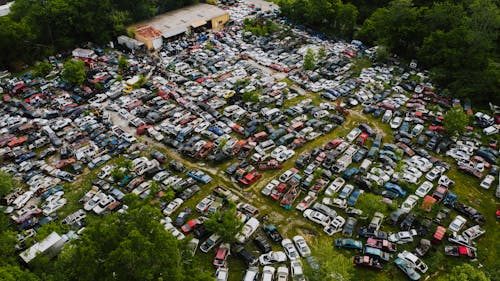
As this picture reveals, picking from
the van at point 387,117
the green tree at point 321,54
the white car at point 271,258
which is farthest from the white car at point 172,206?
the green tree at point 321,54

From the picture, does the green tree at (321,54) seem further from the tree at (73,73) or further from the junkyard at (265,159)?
the tree at (73,73)

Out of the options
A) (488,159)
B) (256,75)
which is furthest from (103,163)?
(488,159)

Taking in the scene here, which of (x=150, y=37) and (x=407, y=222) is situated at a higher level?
(x=150, y=37)

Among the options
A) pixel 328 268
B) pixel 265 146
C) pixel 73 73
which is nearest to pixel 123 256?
pixel 328 268

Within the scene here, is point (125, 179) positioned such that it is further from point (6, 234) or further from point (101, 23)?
point (101, 23)

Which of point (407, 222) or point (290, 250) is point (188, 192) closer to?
point (290, 250)

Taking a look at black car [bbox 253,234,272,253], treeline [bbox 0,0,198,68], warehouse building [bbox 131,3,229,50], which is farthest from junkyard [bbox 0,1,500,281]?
warehouse building [bbox 131,3,229,50]

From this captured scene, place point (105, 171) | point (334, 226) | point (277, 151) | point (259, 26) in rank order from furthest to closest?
point (259, 26)
point (277, 151)
point (105, 171)
point (334, 226)
